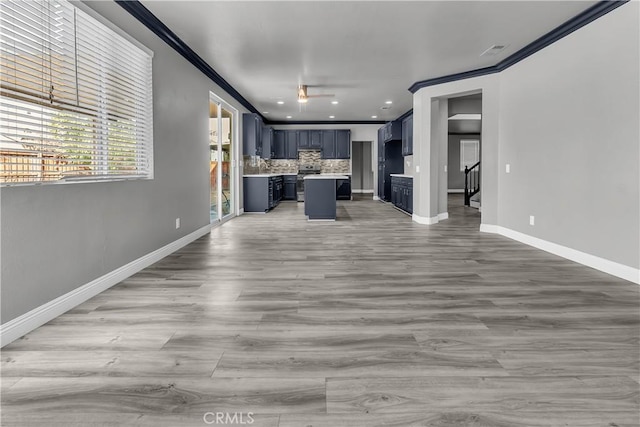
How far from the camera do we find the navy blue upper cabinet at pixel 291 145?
1293 cm

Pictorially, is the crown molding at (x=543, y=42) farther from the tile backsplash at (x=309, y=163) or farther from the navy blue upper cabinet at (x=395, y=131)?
the tile backsplash at (x=309, y=163)

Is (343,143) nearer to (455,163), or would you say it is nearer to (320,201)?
(320,201)

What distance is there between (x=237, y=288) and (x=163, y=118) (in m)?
2.42

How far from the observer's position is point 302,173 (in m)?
13.1

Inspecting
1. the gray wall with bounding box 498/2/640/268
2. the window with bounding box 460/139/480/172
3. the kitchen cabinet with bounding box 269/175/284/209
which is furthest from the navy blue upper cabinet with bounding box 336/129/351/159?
the gray wall with bounding box 498/2/640/268

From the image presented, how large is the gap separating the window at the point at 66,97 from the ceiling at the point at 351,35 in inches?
35.6

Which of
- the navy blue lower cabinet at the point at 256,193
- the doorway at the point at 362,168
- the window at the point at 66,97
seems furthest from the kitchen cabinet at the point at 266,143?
the window at the point at 66,97

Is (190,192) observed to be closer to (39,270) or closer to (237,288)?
(237,288)

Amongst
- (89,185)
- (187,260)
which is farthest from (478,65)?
(89,185)

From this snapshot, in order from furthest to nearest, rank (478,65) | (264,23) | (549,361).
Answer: (478,65), (264,23), (549,361)

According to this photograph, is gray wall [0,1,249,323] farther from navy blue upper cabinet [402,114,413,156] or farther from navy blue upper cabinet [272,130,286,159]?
navy blue upper cabinet [272,130,286,159]

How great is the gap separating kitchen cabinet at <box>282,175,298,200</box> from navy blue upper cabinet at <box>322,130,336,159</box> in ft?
4.13

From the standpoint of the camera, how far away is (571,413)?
5.34 ft

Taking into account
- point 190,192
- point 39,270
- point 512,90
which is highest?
point 512,90
